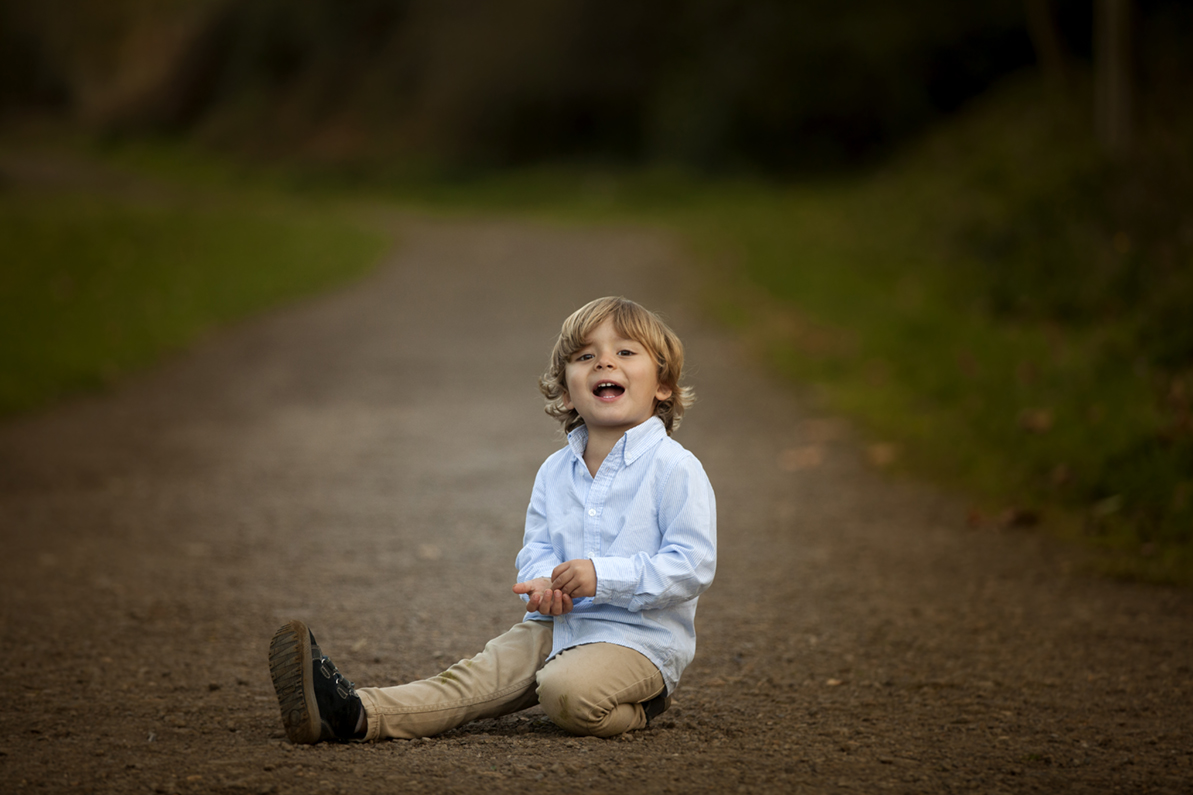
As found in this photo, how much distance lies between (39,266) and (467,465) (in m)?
7.82

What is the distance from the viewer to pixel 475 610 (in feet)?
14.1

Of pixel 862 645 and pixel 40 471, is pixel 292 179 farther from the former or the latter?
pixel 862 645

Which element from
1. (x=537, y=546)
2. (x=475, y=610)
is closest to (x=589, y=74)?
(x=475, y=610)

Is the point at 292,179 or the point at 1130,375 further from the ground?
the point at 292,179

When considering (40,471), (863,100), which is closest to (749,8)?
(863,100)

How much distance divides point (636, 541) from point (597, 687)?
0.37 m

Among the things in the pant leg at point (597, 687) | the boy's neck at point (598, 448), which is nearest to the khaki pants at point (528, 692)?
the pant leg at point (597, 687)

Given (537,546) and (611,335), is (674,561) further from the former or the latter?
(611,335)

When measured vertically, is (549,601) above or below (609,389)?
below

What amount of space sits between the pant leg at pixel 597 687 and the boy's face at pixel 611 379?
1.91ft

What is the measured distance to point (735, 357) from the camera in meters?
9.73

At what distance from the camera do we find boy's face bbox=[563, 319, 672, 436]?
3.09 m

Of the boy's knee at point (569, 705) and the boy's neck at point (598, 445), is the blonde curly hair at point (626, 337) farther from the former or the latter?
the boy's knee at point (569, 705)

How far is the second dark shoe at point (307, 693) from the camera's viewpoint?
2.87 meters
